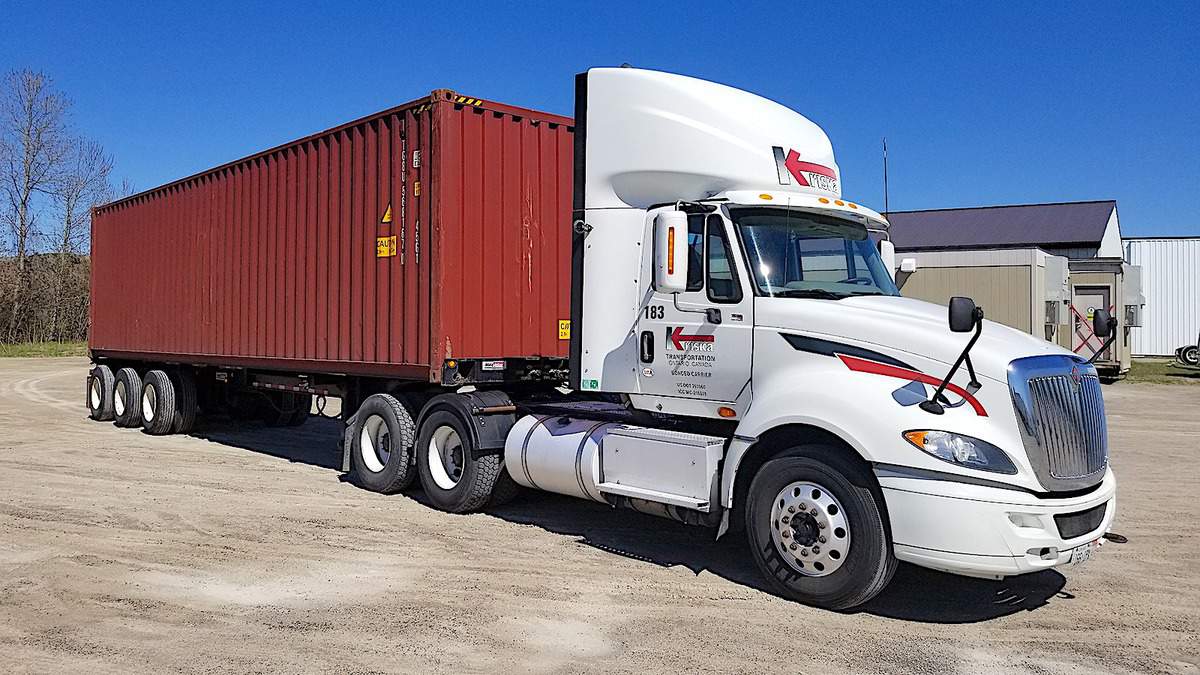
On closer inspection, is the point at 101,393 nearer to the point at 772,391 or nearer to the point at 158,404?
the point at 158,404

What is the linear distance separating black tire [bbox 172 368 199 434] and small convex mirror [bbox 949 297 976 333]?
12.5 m

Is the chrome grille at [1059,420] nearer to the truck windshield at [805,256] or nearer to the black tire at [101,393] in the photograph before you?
the truck windshield at [805,256]

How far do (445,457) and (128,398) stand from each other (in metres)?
9.18

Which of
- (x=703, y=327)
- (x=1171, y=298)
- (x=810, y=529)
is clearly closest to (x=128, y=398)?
(x=703, y=327)

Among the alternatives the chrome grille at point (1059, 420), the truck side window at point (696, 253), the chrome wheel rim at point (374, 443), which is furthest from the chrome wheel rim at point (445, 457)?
the chrome grille at point (1059, 420)

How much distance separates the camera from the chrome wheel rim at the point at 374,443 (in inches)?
385

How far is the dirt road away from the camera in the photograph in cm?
505

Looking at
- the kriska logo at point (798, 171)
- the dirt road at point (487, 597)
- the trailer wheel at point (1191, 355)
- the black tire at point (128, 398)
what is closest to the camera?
the dirt road at point (487, 597)

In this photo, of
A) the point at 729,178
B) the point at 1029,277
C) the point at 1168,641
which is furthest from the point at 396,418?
the point at 1029,277

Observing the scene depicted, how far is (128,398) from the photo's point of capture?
15.7 m

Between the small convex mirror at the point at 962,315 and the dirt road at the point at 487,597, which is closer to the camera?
the dirt road at the point at 487,597

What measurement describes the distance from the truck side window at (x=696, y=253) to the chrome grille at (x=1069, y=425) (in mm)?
2289

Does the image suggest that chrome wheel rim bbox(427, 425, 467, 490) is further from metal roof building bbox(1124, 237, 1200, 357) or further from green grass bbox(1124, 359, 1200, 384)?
metal roof building bbox(1124, 237, 1200, 357)

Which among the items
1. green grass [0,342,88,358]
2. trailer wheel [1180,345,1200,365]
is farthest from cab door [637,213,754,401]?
green grass [0,342,88,358]
